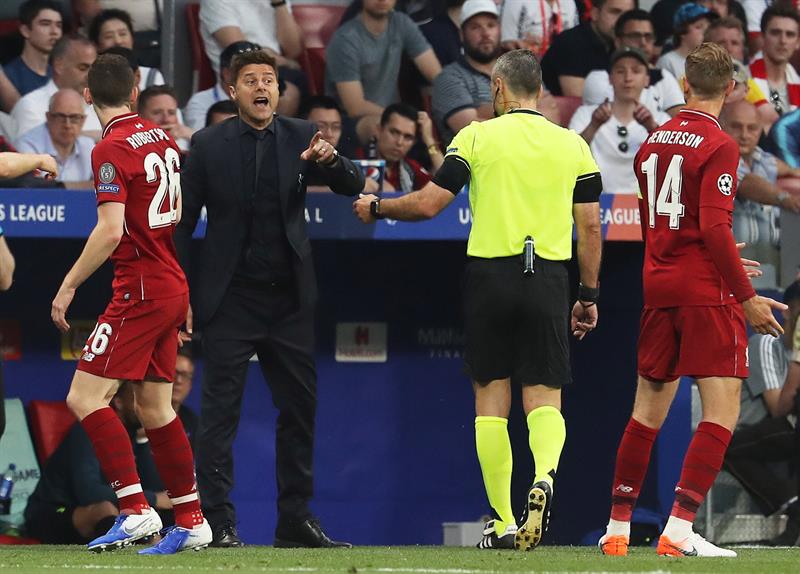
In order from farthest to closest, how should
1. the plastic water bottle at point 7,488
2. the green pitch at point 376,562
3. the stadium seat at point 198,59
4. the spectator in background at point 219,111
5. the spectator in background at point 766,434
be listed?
the stadium seat at point 198,59, the spectator in background at point 219,111, the spectator in background at point 766,434, the plastic water bottle at point 7,488, the green pitch at point 376,562

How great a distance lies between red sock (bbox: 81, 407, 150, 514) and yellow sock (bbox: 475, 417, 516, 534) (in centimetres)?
137

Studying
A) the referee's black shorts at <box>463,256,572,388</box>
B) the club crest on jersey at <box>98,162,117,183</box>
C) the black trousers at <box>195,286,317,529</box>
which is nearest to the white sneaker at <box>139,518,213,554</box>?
the black trousers at <box>195,286,317,529</box>

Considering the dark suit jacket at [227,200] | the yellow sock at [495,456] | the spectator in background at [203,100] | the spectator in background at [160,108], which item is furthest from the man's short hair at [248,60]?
the spectator in background at [203,100]

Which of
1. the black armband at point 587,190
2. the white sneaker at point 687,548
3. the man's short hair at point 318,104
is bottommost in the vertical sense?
the white sneaker at point 687,548

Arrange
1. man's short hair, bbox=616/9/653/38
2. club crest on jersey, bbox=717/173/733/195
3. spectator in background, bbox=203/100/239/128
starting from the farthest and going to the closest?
man's short hair, bbox=616/9/653/38
spectator in background, bbox=203/100/239/128
club crest on jersey, bbox=717/173/733/195

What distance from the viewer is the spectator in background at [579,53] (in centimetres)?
1086

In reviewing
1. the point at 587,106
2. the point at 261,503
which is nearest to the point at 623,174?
the point at 587,106

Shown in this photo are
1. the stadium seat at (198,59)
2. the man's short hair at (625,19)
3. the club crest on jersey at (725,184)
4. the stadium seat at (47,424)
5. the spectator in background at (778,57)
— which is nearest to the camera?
the club crest on jersey at (725,184)

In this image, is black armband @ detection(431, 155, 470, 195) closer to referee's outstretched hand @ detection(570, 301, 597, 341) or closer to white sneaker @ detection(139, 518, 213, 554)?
referee's outstretched hand @ detection(570, 301, 597, 341)

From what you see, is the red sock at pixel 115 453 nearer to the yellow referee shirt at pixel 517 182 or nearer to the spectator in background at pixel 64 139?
the yellow referee shirt at pixel 517 182

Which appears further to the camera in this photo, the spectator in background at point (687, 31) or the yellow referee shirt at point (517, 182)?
the spectator in background at point (687, 31)

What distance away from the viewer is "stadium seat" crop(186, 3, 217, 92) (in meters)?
10.4

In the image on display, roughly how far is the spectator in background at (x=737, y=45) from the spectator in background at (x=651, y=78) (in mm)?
425

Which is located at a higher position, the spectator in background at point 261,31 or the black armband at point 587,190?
the spectator in background at point 261,31
